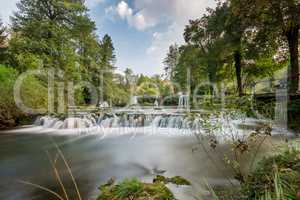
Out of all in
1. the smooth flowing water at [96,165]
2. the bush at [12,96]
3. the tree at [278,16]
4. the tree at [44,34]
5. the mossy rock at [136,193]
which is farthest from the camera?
the tree at [44,34]

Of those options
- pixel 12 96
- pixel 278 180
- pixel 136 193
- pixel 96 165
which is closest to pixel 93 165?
pixel 96 165

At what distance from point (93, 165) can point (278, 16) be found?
959cm

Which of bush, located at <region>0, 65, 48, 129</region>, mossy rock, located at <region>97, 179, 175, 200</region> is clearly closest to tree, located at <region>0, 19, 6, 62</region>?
bush, located at <region>0, 65, 48, 129</region>

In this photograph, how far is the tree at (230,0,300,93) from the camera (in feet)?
25.5

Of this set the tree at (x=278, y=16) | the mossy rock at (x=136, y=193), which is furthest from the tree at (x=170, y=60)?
the mossy rock at (x=136, y=193)

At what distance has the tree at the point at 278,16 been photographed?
25.5 ft

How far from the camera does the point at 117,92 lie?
23016 mm

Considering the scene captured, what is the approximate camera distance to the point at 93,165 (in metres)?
4.39

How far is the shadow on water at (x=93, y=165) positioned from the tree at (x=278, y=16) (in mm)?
6424

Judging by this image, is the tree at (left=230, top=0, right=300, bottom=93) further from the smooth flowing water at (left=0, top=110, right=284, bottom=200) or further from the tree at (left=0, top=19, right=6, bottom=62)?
the tree at (left=0, top=19, right=6, bottom=62)

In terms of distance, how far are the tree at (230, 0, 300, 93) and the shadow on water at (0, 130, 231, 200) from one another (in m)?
6.42

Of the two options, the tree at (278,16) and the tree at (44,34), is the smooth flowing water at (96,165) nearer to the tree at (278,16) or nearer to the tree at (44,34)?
the tree at (278,16)

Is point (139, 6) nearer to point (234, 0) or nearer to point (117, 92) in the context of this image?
point (234, 0)

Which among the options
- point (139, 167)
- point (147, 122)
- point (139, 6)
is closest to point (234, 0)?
point (139, 6)
